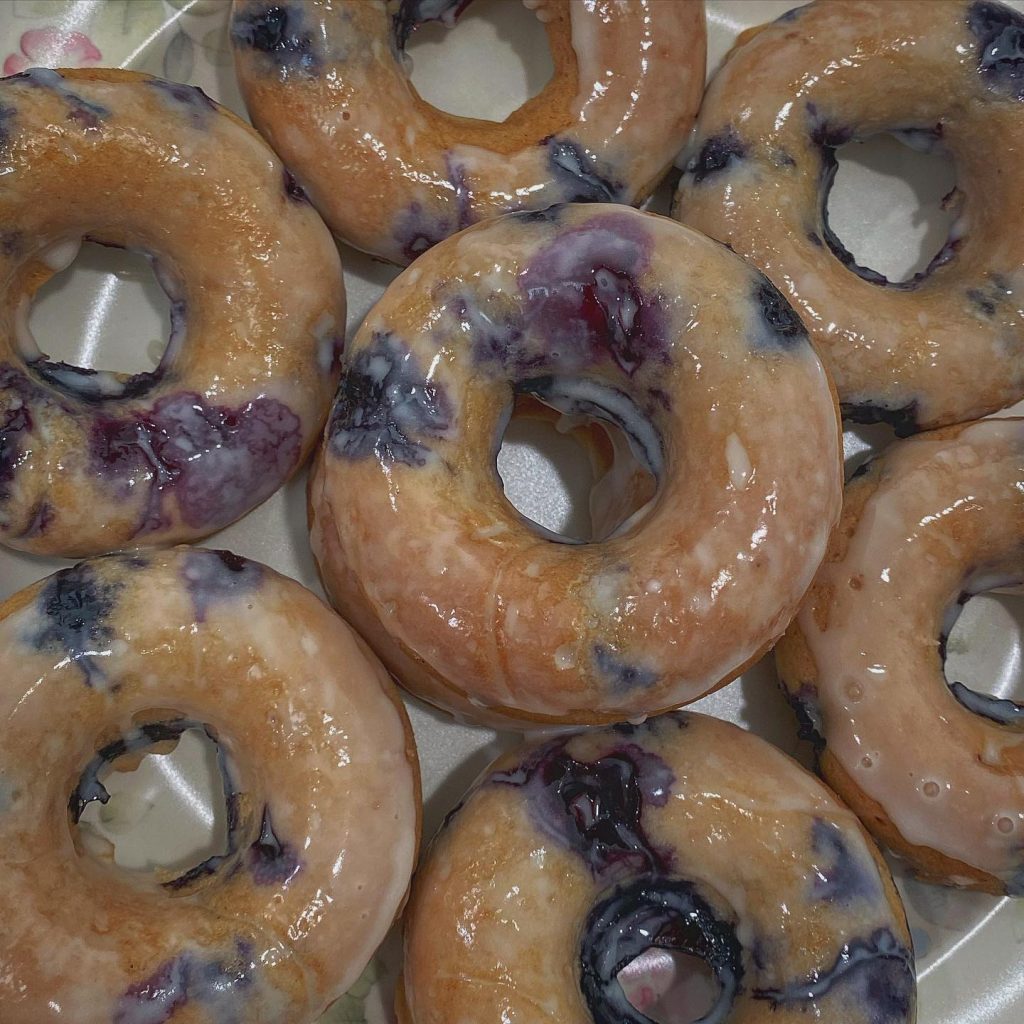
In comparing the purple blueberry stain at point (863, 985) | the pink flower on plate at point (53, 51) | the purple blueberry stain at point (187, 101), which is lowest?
the purple blueberry stain at point (863, 985)

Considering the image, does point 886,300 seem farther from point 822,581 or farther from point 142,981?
point 142,981

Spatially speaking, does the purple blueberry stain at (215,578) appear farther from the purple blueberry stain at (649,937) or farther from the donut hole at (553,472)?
the purple blueberry stain at (649,937)

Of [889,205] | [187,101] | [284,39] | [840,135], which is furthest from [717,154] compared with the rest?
[187,101]

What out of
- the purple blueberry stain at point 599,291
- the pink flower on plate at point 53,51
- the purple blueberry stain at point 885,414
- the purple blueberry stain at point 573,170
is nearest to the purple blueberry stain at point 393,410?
the purple blueberry stain at point 599,291

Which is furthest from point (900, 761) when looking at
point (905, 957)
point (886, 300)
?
point (886, 300)

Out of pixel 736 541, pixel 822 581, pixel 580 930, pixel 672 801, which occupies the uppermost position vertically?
pixel 736 541

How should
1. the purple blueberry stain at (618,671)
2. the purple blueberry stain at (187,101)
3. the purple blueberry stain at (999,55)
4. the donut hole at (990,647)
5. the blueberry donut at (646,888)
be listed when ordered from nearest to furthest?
1. the purple blueberry stain at (618,671)
2. the blueberry donut at (646,888)
3. the purple blueberry stain at (187,101)
4. the purple blueberry stain at (999,55)
5. the donut hole at (990,647)
